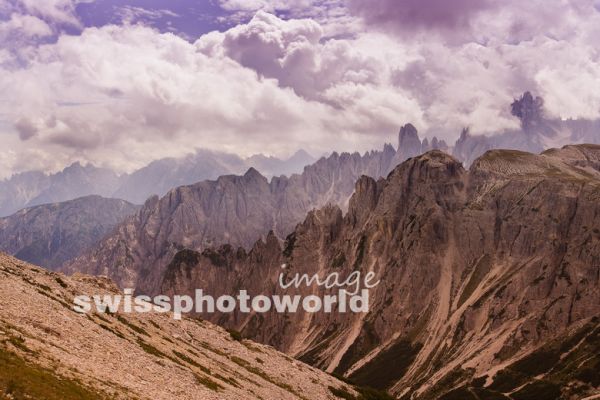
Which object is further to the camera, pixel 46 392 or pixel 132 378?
pixel 132 378

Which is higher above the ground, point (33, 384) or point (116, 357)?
point (33, 384)

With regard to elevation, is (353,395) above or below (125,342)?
below

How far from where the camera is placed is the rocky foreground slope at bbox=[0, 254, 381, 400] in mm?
57406

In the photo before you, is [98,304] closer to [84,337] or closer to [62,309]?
[62,309]

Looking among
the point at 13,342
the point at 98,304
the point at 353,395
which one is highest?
the point at 13,342

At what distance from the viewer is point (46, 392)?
50.5 meters

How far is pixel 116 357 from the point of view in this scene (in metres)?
76.7

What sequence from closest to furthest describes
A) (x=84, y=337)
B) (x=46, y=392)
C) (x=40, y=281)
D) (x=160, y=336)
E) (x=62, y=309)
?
(x=46, y=392) < (x=84, y=337) < (x=62, y=309) < (x=40, y=281) < (x=160, y=336)

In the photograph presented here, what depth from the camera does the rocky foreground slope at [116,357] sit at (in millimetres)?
57406

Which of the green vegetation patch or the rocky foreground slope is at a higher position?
the green vegetation patch

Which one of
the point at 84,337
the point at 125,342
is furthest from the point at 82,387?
the point at 125,342

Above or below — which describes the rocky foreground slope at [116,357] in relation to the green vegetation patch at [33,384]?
below

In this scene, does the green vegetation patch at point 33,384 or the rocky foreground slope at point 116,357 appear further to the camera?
the rocky foreground slope at point 116,357

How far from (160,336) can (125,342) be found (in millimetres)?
26556
